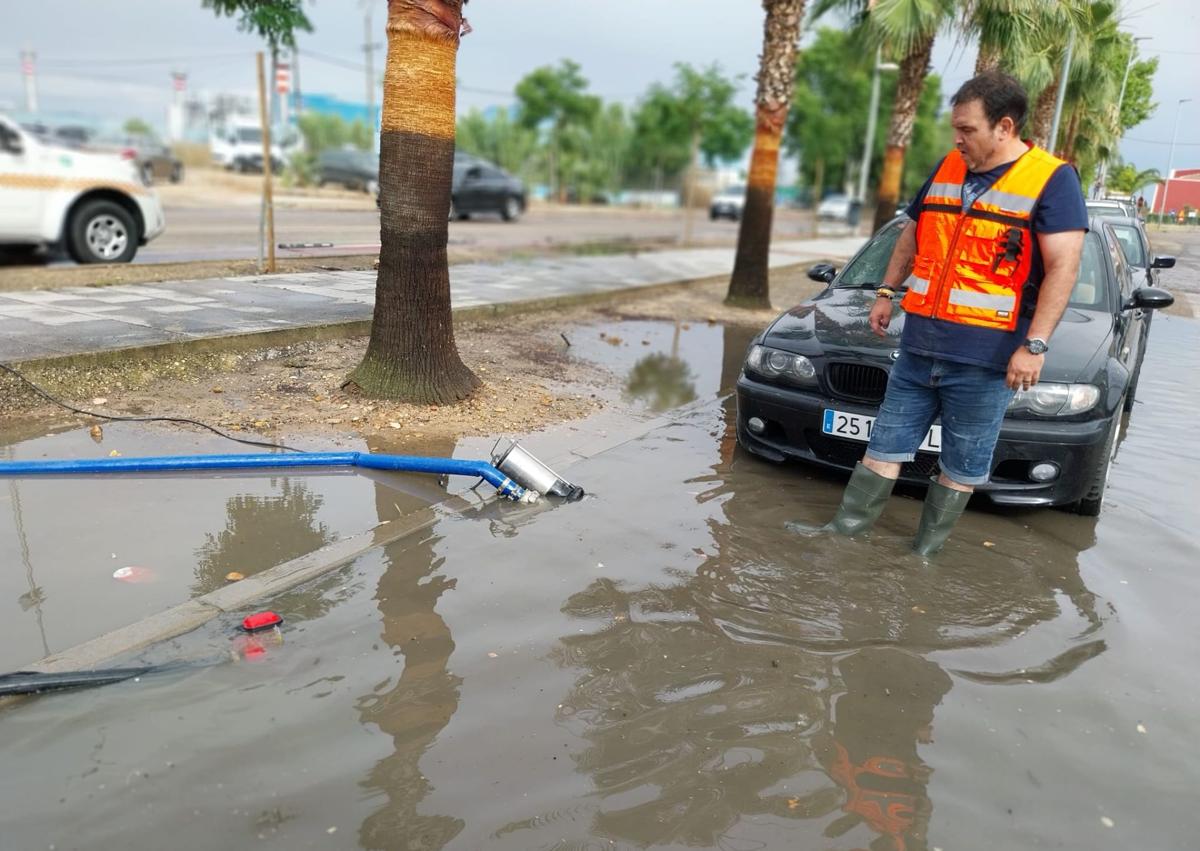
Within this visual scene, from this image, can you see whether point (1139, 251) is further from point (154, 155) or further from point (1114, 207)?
point (154, 155)

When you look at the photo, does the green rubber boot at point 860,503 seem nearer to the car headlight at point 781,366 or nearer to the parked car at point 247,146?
the car headlight at point 781,366

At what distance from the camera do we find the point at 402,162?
18.3ft

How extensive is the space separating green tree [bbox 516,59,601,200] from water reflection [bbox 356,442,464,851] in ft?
137

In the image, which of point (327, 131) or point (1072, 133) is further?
point (327, 131)

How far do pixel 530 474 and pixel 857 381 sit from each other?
1.80 metres

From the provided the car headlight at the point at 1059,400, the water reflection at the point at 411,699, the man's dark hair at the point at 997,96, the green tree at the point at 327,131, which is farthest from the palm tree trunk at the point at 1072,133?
the green tree at the point at 327,131

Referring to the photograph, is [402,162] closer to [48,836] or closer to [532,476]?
[532,476]

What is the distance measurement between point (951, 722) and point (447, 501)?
2.54m

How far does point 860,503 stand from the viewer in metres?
4.29

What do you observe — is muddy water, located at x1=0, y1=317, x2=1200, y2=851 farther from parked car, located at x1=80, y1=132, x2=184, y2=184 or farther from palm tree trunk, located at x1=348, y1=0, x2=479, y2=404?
parked car, located at x1=80, y1=132, x2=184, y2=184

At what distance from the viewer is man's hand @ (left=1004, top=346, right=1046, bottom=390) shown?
3605 mm

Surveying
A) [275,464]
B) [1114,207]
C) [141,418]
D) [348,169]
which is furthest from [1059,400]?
[348,169]

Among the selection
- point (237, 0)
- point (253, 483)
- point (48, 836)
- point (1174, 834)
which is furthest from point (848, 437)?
point (237, 0)

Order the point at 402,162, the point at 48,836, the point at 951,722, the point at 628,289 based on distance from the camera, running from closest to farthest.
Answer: the point at 48,836
the point at 951,722
the point at 402,162
the point at 628,289
